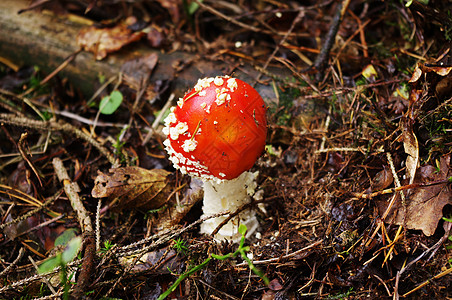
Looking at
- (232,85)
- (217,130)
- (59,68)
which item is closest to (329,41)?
(232,85)

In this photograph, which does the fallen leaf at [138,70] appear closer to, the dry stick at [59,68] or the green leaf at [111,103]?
the green leaf at [111,103]

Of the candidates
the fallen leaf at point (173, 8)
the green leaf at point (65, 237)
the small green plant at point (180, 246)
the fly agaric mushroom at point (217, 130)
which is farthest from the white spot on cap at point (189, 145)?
the fallen leaf at point (173, 8)

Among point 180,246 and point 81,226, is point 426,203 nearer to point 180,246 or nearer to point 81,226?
point 180,246

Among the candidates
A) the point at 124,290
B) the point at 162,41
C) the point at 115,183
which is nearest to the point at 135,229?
the point at 115,183

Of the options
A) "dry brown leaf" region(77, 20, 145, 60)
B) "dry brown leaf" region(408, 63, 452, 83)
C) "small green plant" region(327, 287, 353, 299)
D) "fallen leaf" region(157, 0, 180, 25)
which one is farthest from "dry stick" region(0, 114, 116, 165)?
"dry brown leaf" region(408, 63, 452, 83)

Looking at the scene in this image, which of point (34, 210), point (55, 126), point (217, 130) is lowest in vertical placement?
point (34, 210)

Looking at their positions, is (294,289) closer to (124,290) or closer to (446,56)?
(124,290)
